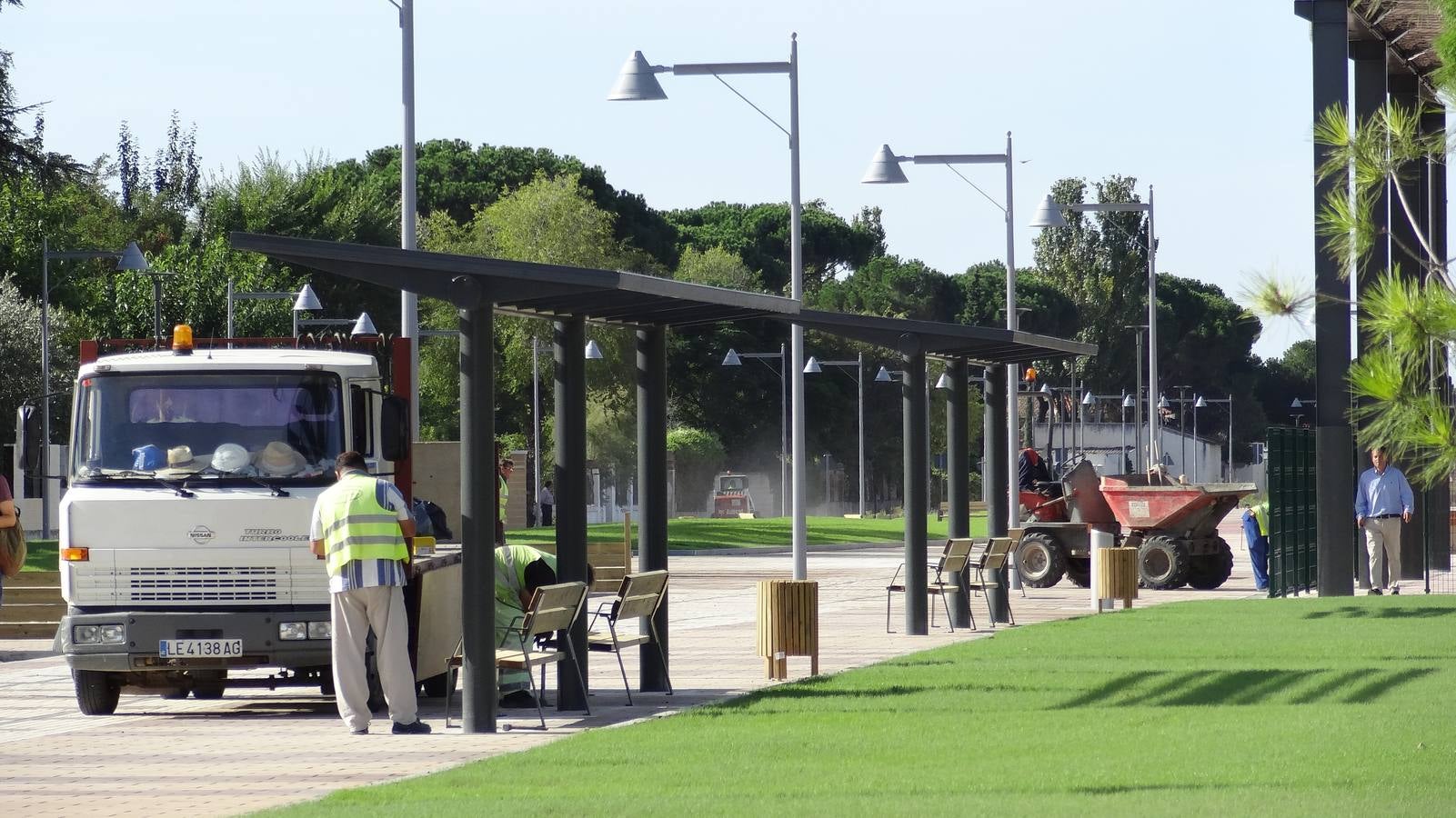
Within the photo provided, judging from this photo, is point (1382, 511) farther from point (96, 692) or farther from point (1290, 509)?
point (96, 692)

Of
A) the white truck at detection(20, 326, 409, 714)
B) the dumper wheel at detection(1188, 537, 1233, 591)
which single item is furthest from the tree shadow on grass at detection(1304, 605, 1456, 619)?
the white truck at detection(20, 326, 409, 714)

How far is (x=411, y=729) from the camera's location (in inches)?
513

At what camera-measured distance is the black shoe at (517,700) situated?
14.6 meters

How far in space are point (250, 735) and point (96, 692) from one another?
2000 millimetres

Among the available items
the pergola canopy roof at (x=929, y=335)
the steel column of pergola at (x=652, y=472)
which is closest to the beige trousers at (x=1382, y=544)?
the pergola canopy roof at (x=929, y=335)

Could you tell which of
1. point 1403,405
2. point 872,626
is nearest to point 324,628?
point 1403,405

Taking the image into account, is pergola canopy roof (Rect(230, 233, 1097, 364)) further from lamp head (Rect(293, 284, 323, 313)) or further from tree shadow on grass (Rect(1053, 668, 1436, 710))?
lamp head (Rect(293, 284, 323, 313))

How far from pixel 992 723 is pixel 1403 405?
2.96 meters

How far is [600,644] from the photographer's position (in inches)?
580

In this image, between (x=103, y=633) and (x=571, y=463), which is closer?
(x=103, y=633)

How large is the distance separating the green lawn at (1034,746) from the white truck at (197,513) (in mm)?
2482

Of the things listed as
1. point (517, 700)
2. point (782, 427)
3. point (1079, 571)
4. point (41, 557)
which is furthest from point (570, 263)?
point (517, 700)

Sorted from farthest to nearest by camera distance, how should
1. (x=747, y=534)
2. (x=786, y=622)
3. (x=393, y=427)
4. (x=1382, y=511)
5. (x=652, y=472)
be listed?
(x=747, y=534)
(x=1382, y=511)
(x=786, y=622)
(x=652, y=472)
(x=393, y=427)

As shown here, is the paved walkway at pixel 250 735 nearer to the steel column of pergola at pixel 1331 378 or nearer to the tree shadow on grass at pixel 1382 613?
the tree shadow on grass at pixel 1382 613
